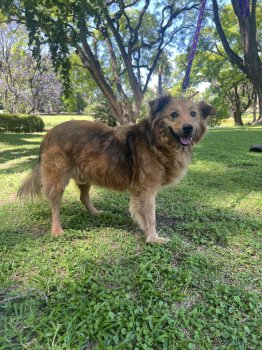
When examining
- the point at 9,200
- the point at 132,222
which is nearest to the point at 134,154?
the point at 132,222

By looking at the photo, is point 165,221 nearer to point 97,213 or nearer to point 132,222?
point 132,222

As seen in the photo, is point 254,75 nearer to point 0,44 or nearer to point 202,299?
point 202,299

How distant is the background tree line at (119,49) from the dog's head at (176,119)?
1.35 metres

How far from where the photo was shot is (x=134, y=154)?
3.44 m

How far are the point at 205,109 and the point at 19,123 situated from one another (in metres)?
20.3

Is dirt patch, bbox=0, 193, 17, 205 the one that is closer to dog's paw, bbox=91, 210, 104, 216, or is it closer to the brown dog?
the brown dog

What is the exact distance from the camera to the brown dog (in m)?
3.34

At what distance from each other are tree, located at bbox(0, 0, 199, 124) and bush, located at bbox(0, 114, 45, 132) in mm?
7122

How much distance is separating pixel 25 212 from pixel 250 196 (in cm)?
351

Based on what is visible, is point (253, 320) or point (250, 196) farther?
point (250, 196)

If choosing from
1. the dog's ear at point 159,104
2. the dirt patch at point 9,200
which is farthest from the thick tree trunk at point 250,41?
the dirt patch at point 9,200

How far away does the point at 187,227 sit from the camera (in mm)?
3711

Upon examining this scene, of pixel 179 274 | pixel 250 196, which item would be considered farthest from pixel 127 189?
pixel 250 196

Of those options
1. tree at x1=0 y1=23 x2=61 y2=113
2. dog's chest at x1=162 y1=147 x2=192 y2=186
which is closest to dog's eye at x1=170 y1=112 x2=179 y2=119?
dog's chest at x1=162 y1=147 x2=192 y2=186
